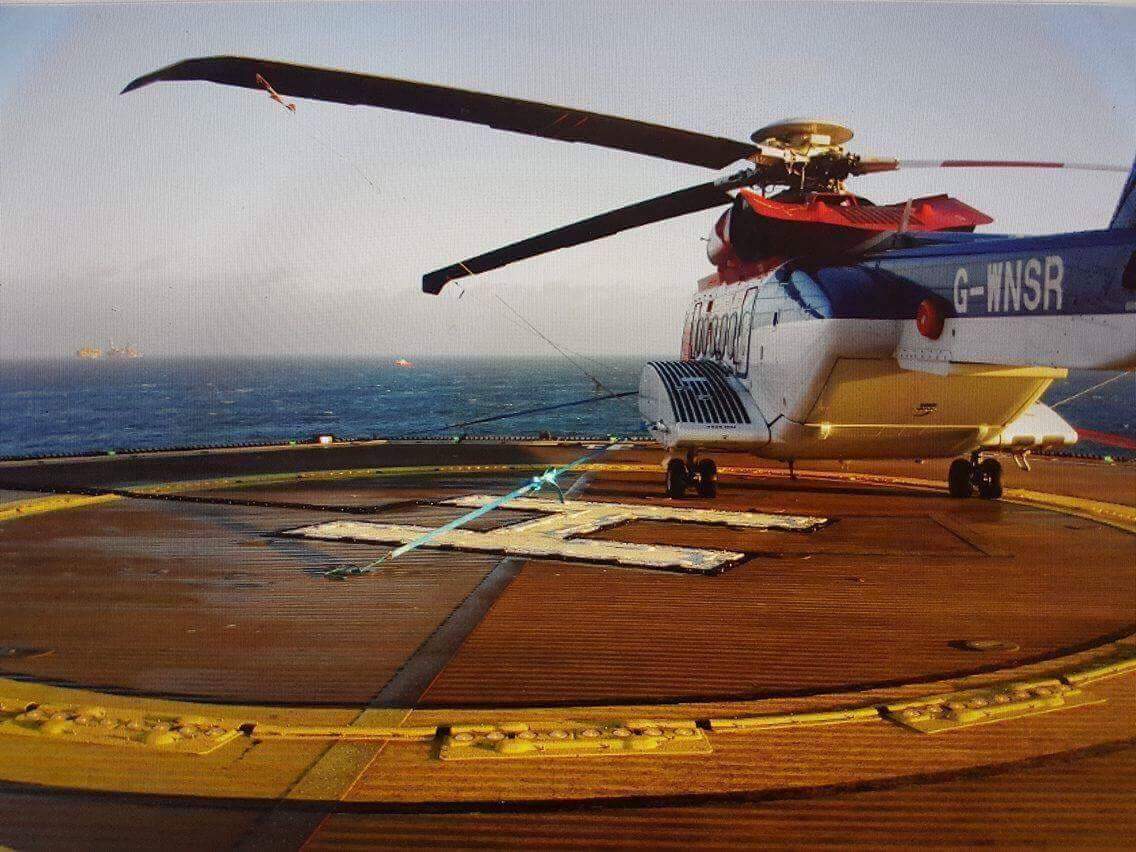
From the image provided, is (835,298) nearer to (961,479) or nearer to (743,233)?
(743,233)

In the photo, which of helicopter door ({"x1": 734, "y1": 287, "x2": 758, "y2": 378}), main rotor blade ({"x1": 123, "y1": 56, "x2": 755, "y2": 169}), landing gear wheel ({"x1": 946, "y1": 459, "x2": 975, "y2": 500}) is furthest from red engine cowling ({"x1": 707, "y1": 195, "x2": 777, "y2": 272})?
landing gear wheel ({"x1": 946, "y1": 459, "x2": 975, "y2": 500})

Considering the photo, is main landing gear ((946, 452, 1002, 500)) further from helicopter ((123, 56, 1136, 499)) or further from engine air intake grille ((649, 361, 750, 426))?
engine air intake grille ((649, 361, 750, 426))

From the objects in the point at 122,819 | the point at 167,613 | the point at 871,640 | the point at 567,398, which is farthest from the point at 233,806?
the point at 567,398

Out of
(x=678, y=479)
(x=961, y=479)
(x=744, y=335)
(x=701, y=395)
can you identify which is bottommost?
(x=678, y=479)

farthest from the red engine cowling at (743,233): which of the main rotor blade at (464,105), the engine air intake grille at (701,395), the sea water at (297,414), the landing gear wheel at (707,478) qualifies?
the sea water at (297,414)

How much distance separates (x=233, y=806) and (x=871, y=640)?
5.43m

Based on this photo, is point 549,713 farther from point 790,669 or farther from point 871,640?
point 871,640

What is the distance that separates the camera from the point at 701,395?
57.0 feet

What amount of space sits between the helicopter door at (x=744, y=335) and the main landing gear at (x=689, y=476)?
1692 millimetres

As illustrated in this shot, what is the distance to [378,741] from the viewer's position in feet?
20.3

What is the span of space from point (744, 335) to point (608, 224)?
3108 millimetres

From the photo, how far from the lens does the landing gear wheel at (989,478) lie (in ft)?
57.6

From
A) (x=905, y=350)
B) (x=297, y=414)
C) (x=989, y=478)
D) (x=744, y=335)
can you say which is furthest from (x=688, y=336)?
(x=297, y=414)

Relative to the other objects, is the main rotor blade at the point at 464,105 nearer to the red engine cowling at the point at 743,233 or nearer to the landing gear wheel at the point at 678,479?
the red engine cowling at the point at 743,233
